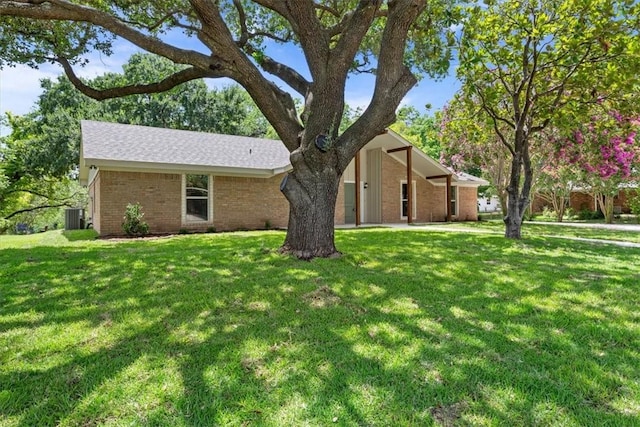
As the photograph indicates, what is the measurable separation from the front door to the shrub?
982 cm

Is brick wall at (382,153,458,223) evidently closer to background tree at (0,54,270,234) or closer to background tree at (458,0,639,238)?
background tree at (458,0,639,238)

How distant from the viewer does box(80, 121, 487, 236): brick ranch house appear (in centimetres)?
1306

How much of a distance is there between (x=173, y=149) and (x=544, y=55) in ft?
41.9

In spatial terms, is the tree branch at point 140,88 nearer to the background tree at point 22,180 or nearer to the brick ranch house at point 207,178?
the brick ranch house at point 207,178

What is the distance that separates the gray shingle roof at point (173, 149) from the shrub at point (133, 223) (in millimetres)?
1663

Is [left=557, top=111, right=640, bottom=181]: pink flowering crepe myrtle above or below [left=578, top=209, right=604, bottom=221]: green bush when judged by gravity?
above

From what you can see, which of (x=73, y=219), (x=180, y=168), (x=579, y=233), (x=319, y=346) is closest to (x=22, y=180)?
(x=73, y=219)

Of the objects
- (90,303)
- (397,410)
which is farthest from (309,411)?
(90,303)

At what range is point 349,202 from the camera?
1948 centimetres

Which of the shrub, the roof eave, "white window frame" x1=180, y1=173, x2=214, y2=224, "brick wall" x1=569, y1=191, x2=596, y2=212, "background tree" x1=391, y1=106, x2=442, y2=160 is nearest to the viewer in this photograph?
the roof eave

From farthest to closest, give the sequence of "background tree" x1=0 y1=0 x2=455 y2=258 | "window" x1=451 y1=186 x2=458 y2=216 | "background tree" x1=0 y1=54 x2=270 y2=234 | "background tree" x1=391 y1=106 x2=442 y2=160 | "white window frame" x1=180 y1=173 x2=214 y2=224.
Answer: "background tree" x1=391 y1=106 x2=442 y2=160, "background tree" x1=0 y1=54 x2=270 y2=234, "window" x1=451 y1=186 x2=458 y2=216, "white window frame" x1=180 y1=173 x2=214 y2=224, "background tree" x1=0 y1=0 x2=455 y2=258

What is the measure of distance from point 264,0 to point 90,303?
6.13m

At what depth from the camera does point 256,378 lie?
2.79 m

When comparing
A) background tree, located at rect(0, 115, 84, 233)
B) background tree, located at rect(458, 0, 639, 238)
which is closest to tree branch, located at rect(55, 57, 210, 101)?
background tree, located at rect(458, 0, 639, 238)
